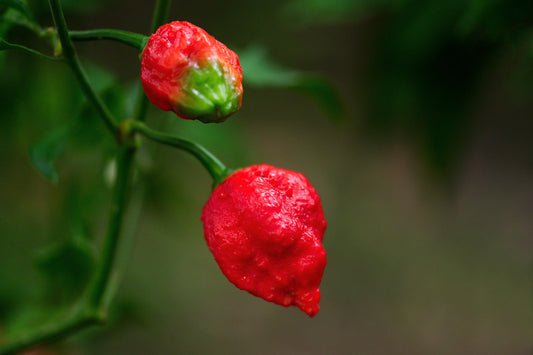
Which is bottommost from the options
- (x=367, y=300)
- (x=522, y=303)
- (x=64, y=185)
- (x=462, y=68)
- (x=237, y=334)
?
(x=237, y=334)

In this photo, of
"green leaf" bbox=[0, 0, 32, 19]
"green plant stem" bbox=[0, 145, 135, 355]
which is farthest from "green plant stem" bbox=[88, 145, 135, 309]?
"green leaf" bbox=[0, 0, 32, 19]

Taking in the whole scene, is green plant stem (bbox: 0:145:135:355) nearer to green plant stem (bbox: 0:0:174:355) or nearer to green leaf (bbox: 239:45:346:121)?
green plant stem (bbox: 0:0:174:355)

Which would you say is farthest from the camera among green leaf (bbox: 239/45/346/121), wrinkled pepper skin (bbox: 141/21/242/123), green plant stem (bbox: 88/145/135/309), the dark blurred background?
the dark blurred background

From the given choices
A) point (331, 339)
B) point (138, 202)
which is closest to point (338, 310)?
point (331, 339)

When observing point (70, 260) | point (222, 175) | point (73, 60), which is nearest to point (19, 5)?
point (73, 60)

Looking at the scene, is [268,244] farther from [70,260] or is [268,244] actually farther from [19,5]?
[70,260]

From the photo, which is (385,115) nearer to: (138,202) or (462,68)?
(462,68)

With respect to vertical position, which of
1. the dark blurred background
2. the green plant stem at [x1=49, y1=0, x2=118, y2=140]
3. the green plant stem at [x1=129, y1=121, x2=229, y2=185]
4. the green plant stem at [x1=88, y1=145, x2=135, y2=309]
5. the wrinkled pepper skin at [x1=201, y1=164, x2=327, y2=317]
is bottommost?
the dark blurred background
